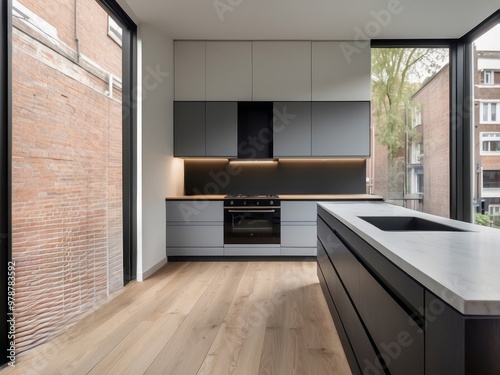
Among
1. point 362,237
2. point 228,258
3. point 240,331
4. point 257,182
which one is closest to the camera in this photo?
point 362,237

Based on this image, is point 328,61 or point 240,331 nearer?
point 240,331

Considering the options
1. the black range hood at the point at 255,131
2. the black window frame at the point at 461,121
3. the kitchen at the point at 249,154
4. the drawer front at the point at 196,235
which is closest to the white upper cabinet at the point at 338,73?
the kitchen at the point at 249,154

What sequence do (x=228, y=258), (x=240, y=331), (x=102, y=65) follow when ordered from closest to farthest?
(x=240, y=331) → (x=102, y=65) → (x=228, y=258)

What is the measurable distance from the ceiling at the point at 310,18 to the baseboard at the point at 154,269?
2846 mm

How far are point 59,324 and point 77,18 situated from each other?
7.69ft

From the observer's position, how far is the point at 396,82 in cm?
423

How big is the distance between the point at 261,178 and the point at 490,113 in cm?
294

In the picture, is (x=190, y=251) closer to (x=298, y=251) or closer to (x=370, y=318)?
(x=298, y=251)

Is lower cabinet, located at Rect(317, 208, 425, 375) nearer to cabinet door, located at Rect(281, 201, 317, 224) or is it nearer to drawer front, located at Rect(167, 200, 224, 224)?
cabinet door, located at Rect(281, 201, 317, 224)

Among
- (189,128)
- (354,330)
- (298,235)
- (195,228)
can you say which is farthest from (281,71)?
(354,330)

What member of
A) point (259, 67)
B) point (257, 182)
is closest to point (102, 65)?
point (259, 67)

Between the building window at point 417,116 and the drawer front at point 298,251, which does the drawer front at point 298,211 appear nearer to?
the drawer front at point 298,251

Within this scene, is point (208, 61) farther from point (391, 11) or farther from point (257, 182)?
point (391, 11)

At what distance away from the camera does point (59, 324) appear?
2.26m
